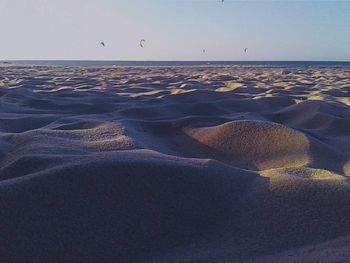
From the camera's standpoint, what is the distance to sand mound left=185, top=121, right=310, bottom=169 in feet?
7.12

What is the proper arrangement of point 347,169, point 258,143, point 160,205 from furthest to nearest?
point 258,143 → point 347,169 → point 160,205

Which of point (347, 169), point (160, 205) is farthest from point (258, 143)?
point (160, 205)

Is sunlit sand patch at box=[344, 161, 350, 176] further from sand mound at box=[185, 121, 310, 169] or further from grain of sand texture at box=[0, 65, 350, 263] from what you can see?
sand mound at box=[185, 121, 310, 169]

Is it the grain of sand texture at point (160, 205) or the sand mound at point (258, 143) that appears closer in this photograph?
the grain of sand texture at point (160, 205)

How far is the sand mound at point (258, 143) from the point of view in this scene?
2170 millimetres

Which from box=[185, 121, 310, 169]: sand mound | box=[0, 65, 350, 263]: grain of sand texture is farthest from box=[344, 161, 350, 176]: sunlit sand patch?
box=[185, 121, 310, 169]: sand mound

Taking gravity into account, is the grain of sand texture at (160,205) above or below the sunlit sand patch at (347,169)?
above

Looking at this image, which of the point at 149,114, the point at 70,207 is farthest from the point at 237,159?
the point at 149,114

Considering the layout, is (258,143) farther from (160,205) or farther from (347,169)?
(160,205)

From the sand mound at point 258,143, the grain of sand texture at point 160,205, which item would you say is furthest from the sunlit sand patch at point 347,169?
the sand mound at point 258,143

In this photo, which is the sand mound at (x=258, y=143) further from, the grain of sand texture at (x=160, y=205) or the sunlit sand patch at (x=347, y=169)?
the sunlit sand patch at (x=347, y=169)

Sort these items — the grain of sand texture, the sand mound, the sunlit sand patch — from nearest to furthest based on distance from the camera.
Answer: the grain of sand texture → the sunlit sand patch → the sand mound

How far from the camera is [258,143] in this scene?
7.84 ft

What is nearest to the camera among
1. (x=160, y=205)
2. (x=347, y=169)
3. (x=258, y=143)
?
(x=160, y=205)
